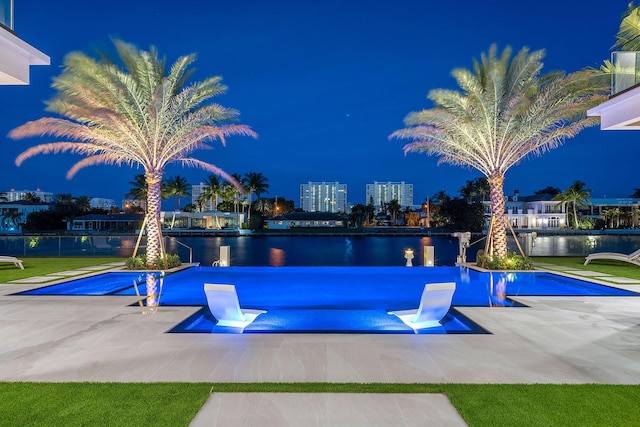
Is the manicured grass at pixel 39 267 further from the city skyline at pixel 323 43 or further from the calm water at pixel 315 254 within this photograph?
the city skyline at pixel 323 43

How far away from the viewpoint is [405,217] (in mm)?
113250

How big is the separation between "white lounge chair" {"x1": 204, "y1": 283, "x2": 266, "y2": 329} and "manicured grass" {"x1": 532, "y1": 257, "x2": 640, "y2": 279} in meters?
12.8

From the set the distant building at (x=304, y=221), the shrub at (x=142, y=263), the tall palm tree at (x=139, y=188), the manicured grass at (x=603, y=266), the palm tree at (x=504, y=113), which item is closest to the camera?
the palm tree at (x=504, y=113)

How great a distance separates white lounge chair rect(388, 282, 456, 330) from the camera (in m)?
7.04

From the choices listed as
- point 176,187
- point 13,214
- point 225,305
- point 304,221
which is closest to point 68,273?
point 225,305

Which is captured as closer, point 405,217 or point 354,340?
point 354,340

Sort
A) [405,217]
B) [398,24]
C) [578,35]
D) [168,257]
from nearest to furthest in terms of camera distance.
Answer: [168,257]
[398,24]
[578,35]
[405,217]

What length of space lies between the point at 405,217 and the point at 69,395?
11229 cm

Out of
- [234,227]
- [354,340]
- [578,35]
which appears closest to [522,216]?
[578,35]

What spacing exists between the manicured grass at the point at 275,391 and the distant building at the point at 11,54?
3.69 meters

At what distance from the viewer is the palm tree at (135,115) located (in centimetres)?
1326

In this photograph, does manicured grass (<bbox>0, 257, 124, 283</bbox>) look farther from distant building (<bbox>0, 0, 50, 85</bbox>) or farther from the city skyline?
distant building (<bbox>0, 0, 50, 85</bbox>)

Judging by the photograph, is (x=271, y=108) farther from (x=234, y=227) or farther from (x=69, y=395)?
(x=69, y=395)

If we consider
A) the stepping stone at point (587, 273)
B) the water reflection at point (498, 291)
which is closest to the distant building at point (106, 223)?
the water reflection at point (498, 291)
